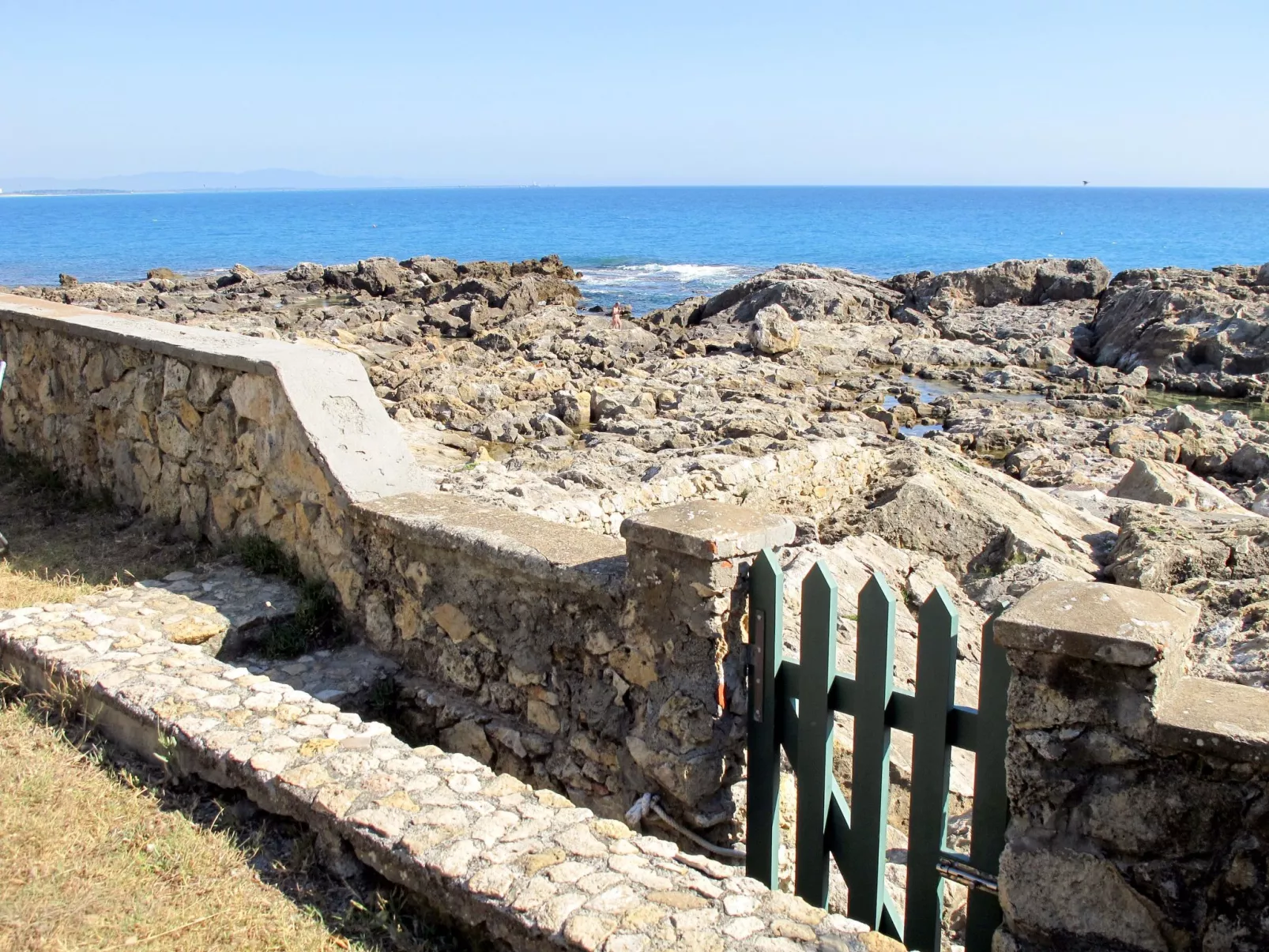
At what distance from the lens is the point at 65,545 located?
20.2ft

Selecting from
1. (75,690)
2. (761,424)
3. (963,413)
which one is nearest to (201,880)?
(75,690)

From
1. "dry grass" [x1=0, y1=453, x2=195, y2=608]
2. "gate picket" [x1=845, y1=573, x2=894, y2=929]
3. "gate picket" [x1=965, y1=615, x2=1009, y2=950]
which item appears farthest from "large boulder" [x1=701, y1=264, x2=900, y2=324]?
"gate picket" [x1=965, y1=615, x2=1009, y2=950]

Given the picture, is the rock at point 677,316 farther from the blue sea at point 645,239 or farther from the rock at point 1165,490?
the rock at point 1165,490

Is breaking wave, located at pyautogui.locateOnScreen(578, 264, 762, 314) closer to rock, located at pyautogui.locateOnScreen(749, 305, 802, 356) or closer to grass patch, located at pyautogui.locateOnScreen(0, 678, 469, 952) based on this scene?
rock, located at pyautogui.locateOnScreen(749, 305, 802, 356)

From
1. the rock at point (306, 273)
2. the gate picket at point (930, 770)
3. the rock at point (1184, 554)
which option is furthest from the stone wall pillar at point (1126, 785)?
the rock at point (306, 273)

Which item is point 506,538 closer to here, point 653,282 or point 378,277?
point 378,277

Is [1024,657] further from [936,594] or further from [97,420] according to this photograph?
[97,420]

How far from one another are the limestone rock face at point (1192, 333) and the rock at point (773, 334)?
7766 mm

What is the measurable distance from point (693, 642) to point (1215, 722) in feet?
5.57

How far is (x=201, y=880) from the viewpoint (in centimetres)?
322

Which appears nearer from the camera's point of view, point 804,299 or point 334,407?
point 334,407

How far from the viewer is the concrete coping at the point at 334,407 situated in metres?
5.11

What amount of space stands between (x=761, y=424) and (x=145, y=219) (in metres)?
121

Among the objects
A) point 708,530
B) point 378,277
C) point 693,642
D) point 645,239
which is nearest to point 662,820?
point 693,642
